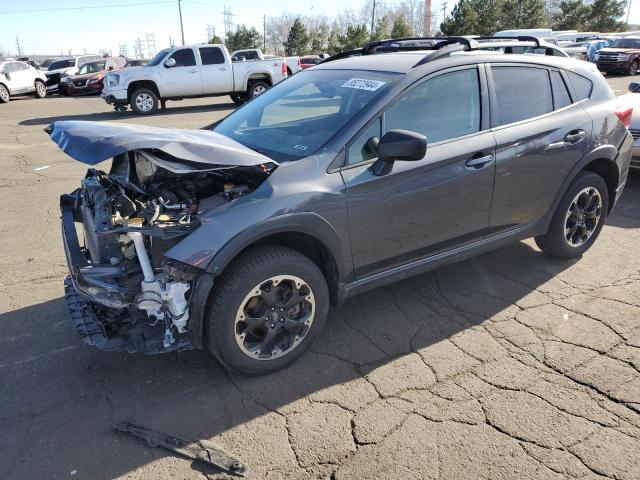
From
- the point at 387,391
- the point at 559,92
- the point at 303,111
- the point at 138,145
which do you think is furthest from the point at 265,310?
the point at 559,92

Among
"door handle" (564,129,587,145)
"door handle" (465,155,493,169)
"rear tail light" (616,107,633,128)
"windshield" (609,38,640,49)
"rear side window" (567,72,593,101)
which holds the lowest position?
"door handle" (465,155,493,169)

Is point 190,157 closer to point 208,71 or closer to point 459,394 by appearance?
point 459,394

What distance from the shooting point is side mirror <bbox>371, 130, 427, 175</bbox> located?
299 centimetres

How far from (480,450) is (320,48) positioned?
58262 millimetres

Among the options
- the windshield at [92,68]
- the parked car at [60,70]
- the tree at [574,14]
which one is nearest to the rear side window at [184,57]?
the windshield at [92,68]

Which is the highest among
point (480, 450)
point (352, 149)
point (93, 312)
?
point (352, 149)

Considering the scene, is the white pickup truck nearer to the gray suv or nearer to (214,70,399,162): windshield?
(214,70,399,162): windshield

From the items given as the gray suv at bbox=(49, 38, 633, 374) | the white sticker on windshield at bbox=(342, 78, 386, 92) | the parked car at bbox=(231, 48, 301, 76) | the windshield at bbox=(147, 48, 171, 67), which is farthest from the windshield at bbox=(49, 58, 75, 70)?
the white sticker on windshield at bbox=(342, 78, 386, 92)

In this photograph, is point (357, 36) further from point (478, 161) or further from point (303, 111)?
point (478, 161)

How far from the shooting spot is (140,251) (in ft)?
9.11

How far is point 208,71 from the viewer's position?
1720 cm

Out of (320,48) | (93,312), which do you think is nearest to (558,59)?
(93,312)

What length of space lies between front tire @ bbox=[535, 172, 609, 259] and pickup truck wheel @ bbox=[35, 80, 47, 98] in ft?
80.1

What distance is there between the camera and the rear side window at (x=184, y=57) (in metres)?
16.8
